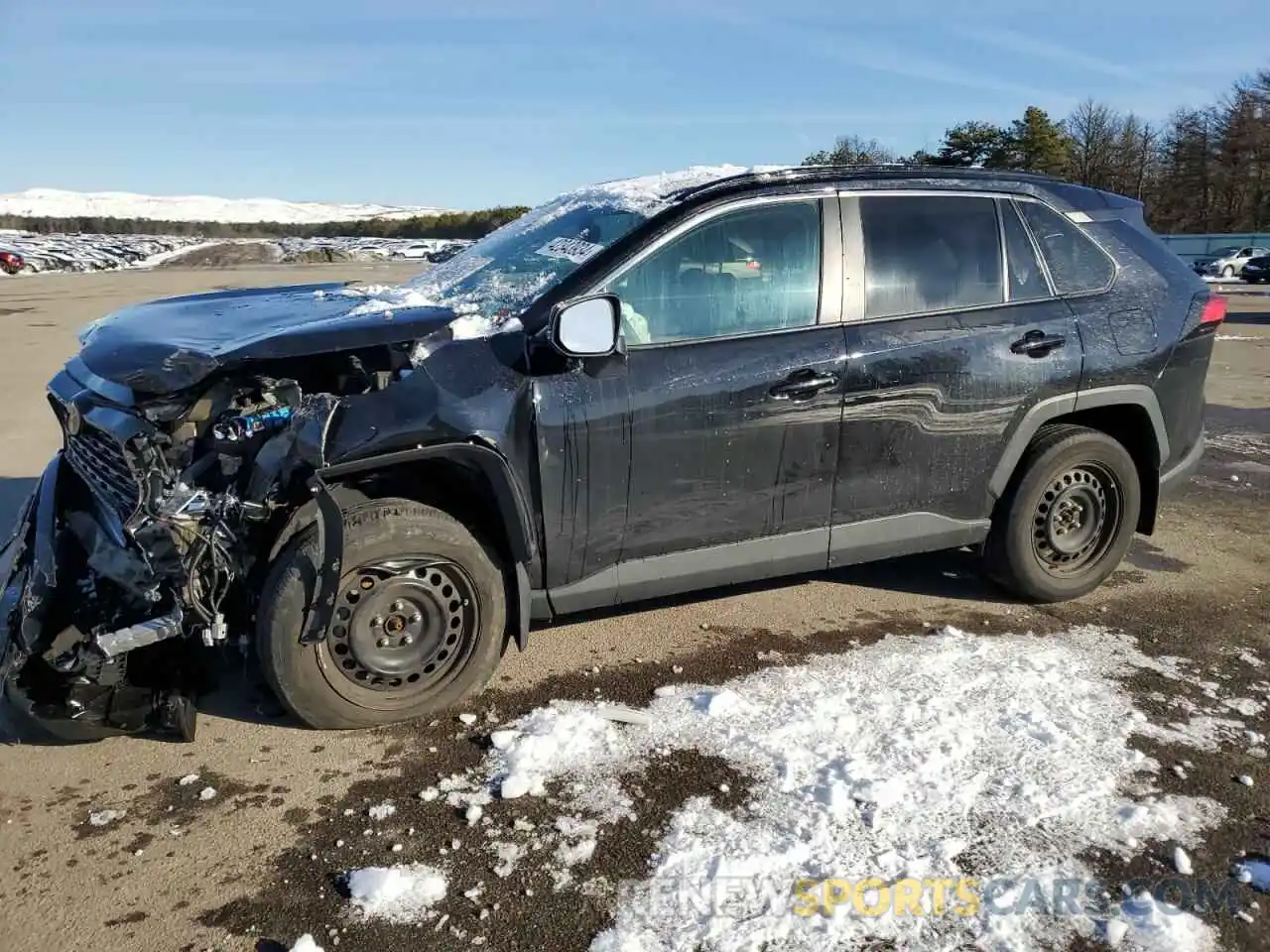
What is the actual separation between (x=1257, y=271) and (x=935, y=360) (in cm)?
3719

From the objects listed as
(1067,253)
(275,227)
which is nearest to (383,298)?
(1067,253)

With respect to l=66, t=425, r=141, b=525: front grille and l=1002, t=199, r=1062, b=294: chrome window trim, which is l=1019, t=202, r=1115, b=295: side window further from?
l=66, t=425, r=141, b=525: front grille

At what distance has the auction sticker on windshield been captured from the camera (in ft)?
12.2

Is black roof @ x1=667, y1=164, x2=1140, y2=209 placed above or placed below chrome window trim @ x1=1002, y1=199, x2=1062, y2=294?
above

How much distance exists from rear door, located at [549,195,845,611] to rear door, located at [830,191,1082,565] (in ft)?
0.43

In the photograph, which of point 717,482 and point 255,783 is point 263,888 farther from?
point 717,482

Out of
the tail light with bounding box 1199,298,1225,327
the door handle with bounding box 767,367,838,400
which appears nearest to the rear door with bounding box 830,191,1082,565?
the door handle with bounding box 767,367,838,400

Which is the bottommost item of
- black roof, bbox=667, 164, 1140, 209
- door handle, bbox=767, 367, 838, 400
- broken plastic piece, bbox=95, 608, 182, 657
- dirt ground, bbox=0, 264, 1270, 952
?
dirt ground, bbox=0, 264, 1270, 952

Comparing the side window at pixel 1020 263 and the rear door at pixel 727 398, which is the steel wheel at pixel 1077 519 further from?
the rear door at pixel 727 398

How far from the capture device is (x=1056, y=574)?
4.55 m

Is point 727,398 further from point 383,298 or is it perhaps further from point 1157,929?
point 1157,929

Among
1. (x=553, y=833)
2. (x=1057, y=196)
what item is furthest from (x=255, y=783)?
(x=1057, y=196)

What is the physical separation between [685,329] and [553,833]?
190 cm

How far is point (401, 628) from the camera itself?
338cm
